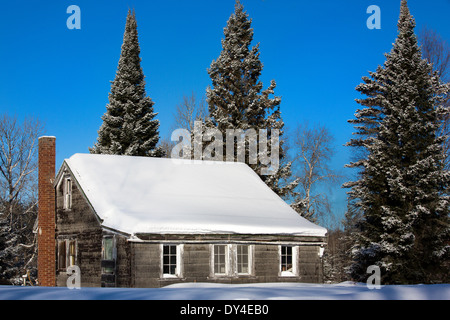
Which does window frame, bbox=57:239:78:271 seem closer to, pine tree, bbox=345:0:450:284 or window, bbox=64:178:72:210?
window, bbox=64:178:72:210

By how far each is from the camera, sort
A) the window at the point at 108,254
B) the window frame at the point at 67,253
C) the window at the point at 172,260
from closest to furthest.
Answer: the window at the point at 172,260, the window at the point at 108,254, the window frame at the point at 67,253

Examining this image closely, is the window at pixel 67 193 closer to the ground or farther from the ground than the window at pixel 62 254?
farther from the ground

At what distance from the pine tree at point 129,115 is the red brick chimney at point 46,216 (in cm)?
1172

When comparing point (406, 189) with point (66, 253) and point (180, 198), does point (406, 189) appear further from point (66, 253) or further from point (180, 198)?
point (66, 253)

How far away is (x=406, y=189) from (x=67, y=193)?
16395mm

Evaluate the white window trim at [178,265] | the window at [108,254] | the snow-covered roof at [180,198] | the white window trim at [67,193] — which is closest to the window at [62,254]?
the white window trim at [67,193]

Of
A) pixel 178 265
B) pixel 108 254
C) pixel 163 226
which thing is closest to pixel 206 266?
pixel 178 265

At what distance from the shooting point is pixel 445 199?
27.7 metres

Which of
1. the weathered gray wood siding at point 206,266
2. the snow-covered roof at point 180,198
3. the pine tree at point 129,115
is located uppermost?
the pine tree at point 129,115

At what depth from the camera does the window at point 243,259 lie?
22.4m

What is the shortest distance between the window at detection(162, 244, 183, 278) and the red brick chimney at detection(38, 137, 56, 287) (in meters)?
8.12

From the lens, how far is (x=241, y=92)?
1618 inches

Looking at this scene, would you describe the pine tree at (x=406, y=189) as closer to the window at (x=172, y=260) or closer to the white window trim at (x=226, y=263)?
the white window trim at (x=226, y=263)

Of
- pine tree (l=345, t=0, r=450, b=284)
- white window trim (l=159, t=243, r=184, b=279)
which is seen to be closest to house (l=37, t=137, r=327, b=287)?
white window trim (l=159, t=243, r=184, b=279)
